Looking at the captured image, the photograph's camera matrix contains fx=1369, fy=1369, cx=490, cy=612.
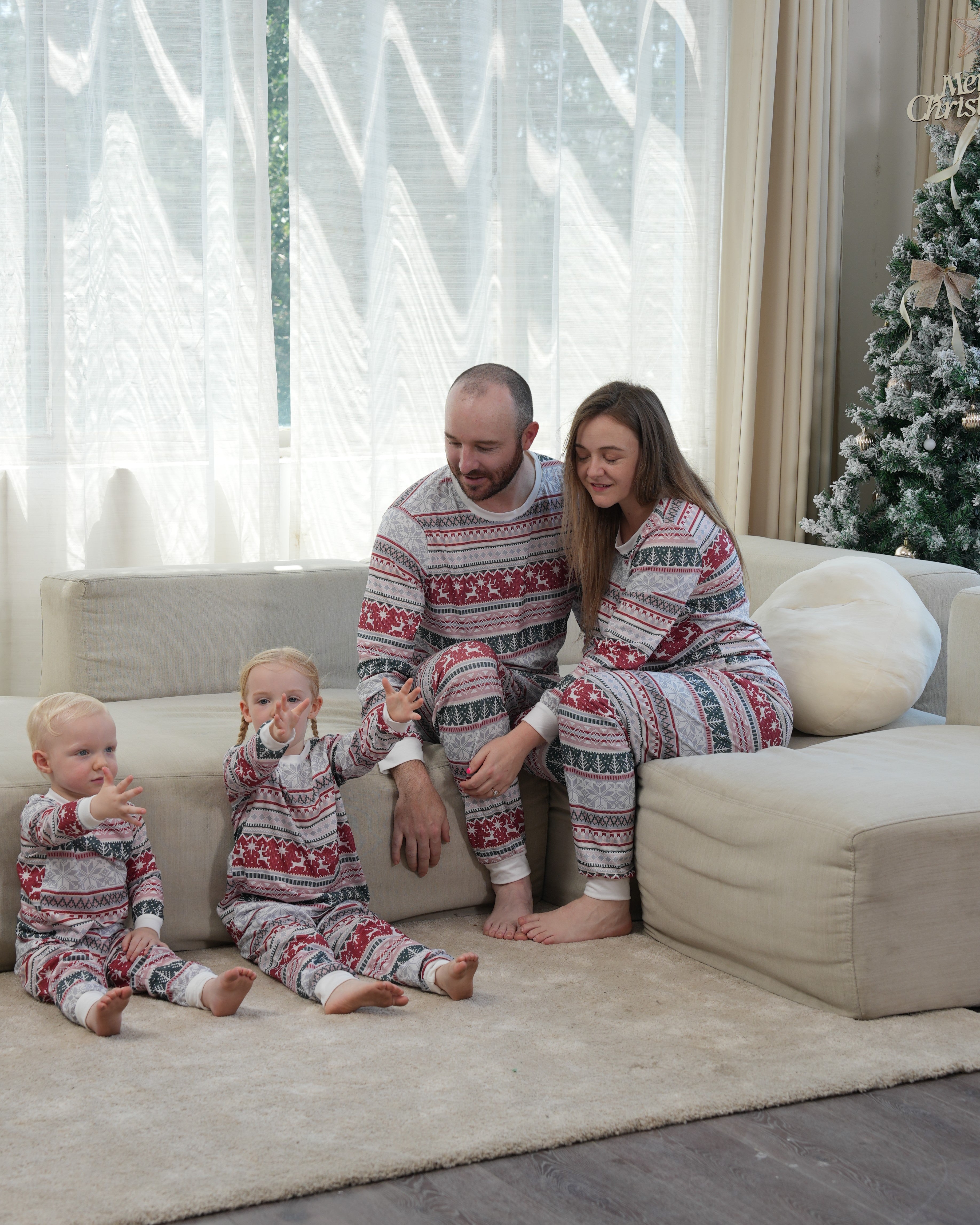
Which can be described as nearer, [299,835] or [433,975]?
[433,975]

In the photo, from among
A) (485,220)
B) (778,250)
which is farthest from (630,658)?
(778,250)

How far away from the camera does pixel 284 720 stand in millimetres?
2049

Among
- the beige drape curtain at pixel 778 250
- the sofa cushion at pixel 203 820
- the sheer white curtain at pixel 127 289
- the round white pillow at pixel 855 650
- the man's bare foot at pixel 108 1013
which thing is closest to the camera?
the man's bare foot at pixel 108 1013

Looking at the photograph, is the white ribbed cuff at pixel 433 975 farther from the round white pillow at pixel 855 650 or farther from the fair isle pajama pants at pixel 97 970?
the round white pillow at pixel 855 650

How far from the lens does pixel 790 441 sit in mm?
4164

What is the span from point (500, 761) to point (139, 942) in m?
0.65

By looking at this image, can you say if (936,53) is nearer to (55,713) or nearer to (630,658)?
(630,658)

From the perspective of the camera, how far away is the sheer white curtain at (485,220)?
359cm

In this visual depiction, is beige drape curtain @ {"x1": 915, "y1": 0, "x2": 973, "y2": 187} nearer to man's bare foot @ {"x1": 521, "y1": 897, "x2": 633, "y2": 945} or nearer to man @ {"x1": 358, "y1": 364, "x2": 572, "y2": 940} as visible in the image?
man @ {"x1": 358, "y1": 364, "x2": 572, "y2": 940}

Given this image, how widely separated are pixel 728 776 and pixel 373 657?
65 centimetres

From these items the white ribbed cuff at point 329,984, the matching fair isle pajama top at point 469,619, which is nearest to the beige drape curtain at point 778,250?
the matching fair isle pajama top at point 469,619

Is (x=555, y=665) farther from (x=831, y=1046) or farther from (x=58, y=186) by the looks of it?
(x=58, y=186)

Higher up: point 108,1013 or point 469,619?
point 469,619

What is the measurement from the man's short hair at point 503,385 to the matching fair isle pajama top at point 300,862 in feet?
1.97
